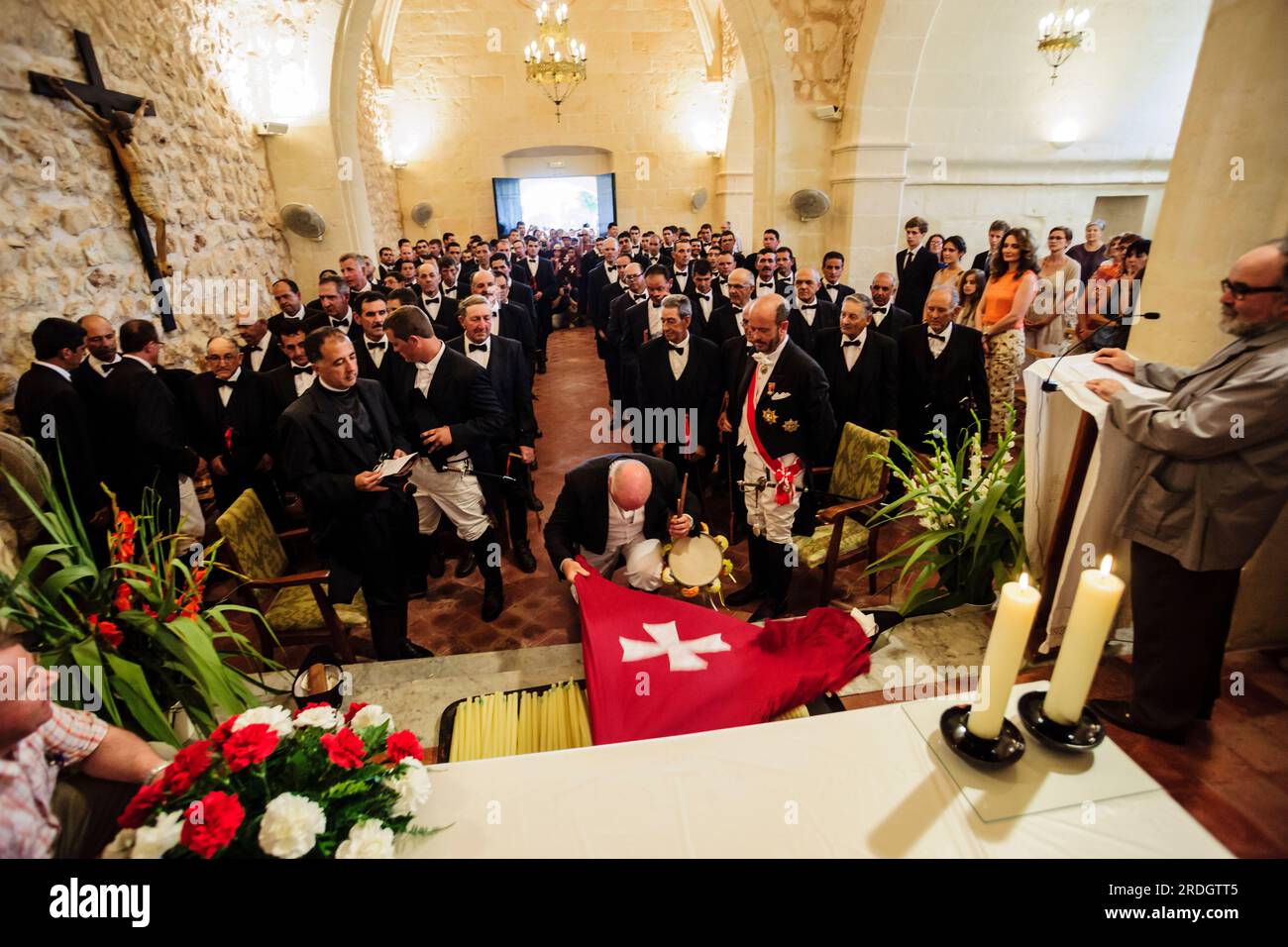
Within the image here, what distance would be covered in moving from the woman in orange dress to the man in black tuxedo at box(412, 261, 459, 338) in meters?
5.41

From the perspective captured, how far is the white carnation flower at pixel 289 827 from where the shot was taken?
1.09 m

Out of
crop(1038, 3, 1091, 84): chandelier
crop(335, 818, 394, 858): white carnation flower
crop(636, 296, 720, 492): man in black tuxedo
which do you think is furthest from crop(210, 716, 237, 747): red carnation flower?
crop(1038, 3, 1091, 84): chandelier

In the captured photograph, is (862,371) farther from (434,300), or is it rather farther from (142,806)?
(434,300)

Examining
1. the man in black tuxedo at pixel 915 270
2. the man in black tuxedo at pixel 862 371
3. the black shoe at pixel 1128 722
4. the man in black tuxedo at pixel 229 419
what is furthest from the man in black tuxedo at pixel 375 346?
the man in black tuxedo at pixel 915 270

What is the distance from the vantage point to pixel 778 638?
2375mm

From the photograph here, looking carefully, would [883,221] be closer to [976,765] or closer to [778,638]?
[778,638]

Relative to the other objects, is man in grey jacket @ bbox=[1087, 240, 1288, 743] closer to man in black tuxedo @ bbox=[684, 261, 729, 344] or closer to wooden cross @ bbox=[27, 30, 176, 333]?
man in black tuxedo @ bbox=[684, 261, 729, 344]

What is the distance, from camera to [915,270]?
7875 millimetres

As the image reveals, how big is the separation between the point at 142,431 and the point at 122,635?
2518 millimetres

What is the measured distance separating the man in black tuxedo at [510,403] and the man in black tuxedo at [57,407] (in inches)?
85.3

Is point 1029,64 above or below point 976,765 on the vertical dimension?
above

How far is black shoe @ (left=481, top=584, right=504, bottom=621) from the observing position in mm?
4059
